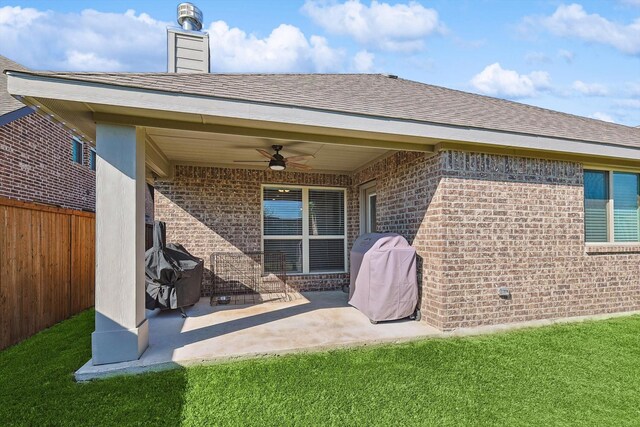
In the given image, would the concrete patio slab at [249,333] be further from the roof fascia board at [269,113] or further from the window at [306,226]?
the roof fascia board at [269,113]

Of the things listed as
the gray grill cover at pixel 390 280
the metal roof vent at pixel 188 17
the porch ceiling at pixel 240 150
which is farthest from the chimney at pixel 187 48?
the gray grill cover at pixel 390 280

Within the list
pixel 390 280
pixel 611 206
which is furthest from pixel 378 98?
pixel 611 206

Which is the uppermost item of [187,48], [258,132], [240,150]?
[187,48]

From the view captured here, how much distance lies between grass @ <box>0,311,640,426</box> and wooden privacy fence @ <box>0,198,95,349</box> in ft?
1.78

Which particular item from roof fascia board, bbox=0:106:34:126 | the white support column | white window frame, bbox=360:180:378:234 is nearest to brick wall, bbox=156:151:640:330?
white window frame, bbox=360:180:378:234

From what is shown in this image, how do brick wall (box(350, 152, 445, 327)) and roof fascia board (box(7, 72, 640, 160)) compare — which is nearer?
roof fascia board (box(7, 72, 640, 160))

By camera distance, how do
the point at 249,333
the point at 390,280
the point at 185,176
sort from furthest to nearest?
the point at 185,176, the point at 390,280, the point at 249,333

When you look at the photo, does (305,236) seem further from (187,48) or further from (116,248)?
(187,48)

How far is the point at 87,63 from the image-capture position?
1102 inches

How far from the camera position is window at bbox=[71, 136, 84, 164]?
28.8ft

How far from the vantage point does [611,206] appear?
5.53m

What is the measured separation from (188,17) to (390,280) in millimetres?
6889

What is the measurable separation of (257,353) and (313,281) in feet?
11.7

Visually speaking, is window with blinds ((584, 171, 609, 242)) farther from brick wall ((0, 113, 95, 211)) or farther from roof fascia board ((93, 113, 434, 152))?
brick wall ((0, 113, 95, 211))
